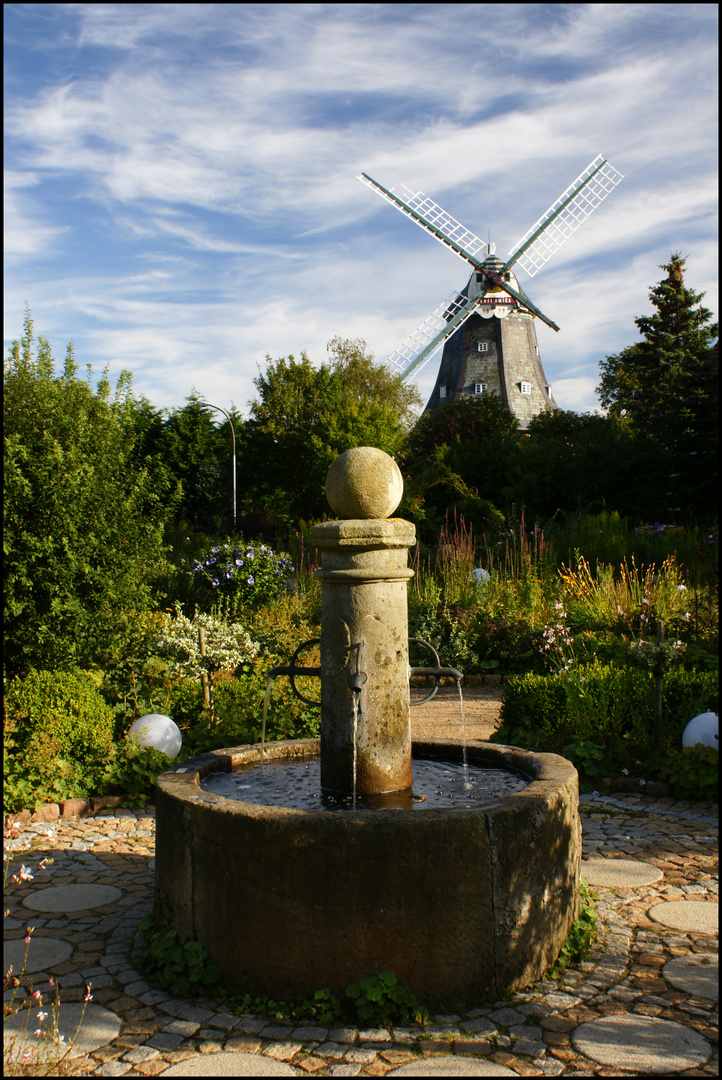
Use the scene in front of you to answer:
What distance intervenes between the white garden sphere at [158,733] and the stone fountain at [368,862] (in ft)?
7.90

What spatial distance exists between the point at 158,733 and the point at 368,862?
130 inches

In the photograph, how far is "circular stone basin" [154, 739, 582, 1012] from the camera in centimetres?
273

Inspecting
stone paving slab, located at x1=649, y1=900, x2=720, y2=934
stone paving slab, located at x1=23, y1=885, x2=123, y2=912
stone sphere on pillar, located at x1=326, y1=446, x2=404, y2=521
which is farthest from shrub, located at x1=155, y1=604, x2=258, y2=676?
stone paving slab, located at x1=649, y1=900, x2=720, y2=934

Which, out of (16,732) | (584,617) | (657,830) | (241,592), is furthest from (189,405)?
(657,830)

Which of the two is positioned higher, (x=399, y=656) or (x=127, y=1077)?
(x=399, y=656)

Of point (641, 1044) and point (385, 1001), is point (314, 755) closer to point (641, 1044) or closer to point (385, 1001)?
point (385, 1001)

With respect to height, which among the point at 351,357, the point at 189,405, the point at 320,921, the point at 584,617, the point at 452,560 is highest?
the point at 351,357

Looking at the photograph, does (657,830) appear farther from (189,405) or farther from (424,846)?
(189,405)

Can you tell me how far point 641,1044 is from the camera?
2561mm

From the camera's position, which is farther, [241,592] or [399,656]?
[241,592]

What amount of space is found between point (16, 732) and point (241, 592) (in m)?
5.48

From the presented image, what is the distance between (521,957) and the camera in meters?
2.93

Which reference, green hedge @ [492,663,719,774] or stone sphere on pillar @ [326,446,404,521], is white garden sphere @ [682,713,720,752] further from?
stone sphere on pillar @ [326,446,404,521]

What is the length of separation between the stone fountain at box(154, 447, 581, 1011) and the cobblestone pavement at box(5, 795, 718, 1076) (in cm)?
15
